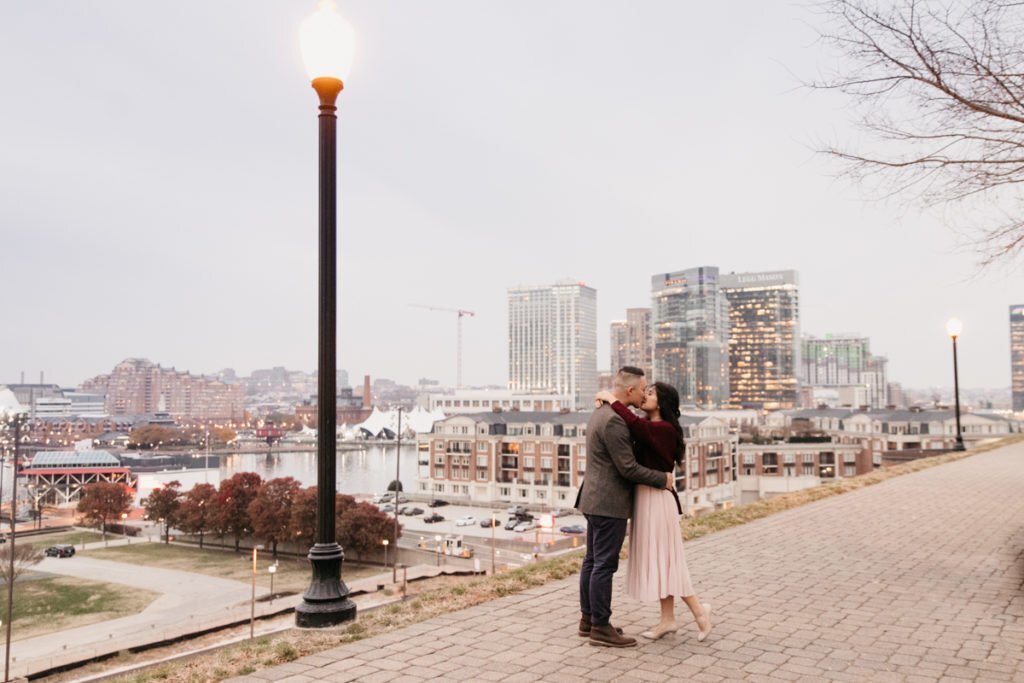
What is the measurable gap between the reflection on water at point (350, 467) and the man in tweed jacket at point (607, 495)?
84356 mm

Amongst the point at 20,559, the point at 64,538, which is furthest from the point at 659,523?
the point at 64,538

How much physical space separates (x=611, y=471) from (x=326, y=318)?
279 centimetres

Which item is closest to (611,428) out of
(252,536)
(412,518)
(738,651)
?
(738,651)

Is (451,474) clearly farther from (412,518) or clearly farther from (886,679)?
(886,679)

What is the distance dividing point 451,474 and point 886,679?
74572mm

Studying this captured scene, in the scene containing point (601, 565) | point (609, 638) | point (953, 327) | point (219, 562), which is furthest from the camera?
point (219, 562)

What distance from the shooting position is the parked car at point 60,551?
5147 centimetres

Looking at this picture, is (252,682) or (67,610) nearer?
(252,682)

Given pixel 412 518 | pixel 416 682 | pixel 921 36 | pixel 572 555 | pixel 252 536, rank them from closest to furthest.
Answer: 1. pixel 416 682
2. pixel 921 36
3. pixel 572 555
4. pixel 252 536
5. pixel 412 518

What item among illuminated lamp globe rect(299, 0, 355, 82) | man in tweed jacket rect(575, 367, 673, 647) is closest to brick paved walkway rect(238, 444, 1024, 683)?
man in tweed jacket rect(575, 367, 673, 647)

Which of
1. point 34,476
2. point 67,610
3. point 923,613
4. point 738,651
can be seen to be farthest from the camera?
point 34,476

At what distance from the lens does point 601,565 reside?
518 cm

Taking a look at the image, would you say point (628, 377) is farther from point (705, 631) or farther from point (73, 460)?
point (73, 460)

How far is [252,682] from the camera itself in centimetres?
448
